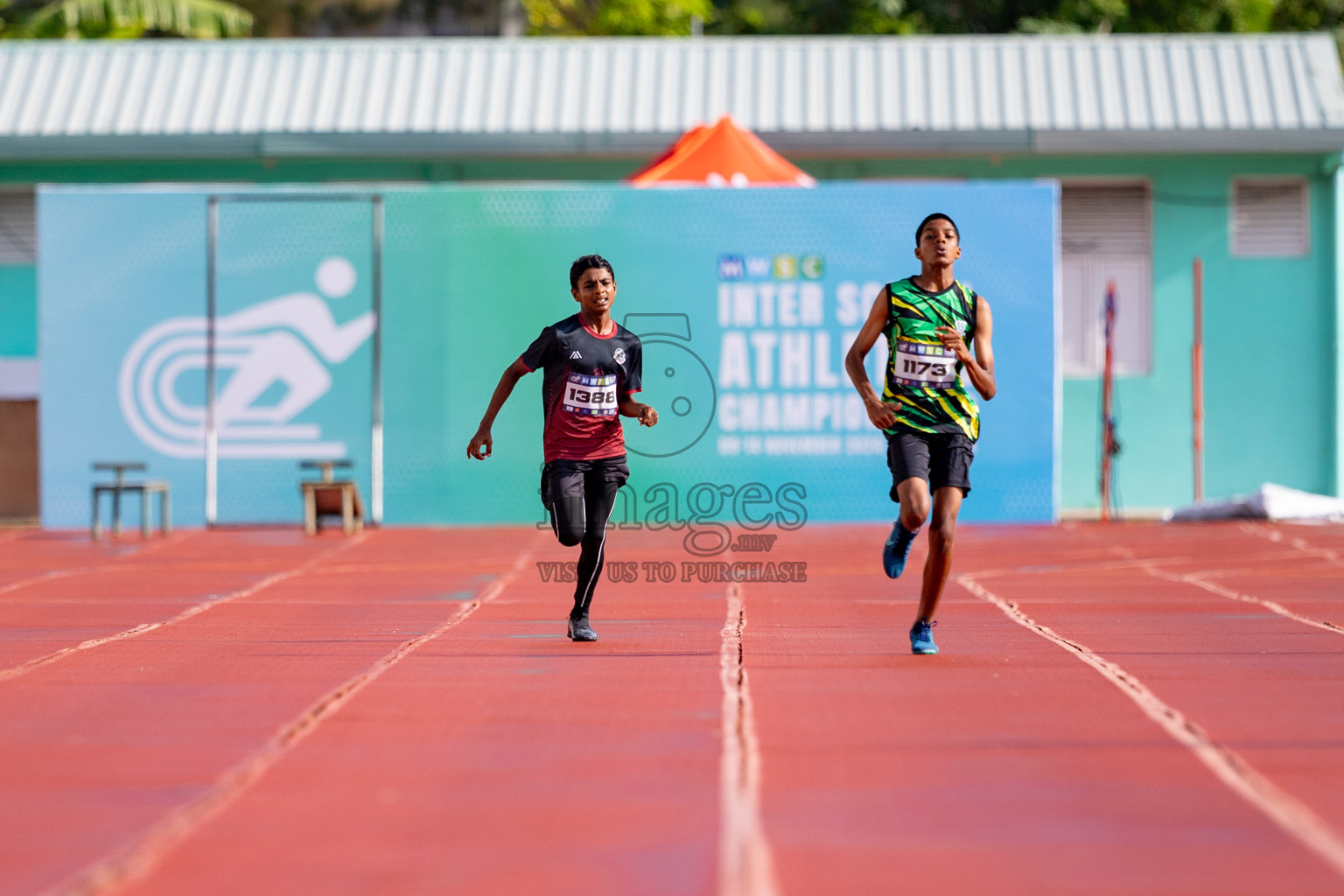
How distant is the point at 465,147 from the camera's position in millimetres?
19016

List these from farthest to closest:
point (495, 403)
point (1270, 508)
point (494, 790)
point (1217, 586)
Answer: point (1270, 508), point (1217, 586), point (495, 403), point (494, 790)

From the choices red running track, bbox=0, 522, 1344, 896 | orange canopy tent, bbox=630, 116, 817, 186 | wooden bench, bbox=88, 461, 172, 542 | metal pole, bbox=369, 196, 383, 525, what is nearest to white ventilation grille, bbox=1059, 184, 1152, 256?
orange canopy tent, bbox=630, 116, 817, 186

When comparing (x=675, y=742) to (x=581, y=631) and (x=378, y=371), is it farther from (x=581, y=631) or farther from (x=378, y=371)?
(x=378, y=371)

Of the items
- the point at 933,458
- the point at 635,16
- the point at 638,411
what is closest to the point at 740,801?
the point at 933,458

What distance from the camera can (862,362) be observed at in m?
7.61

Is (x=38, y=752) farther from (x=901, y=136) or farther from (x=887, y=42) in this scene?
(x=887, y=42)

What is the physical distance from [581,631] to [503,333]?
8377 mm

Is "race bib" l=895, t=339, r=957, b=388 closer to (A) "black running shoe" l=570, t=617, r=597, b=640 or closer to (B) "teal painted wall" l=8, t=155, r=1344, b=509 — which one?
(A) "black running shoe" l=570, t=617, r=597, b=640

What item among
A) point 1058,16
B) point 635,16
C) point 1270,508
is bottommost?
point 1270,508

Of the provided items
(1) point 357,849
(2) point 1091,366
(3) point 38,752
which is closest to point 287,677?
(3) point 38,752

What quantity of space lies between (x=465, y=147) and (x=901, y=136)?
16.1 ft

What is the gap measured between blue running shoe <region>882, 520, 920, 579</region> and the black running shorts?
0.23m

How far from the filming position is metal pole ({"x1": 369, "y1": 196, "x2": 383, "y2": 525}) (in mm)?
16297

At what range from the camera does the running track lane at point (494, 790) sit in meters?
4.14
